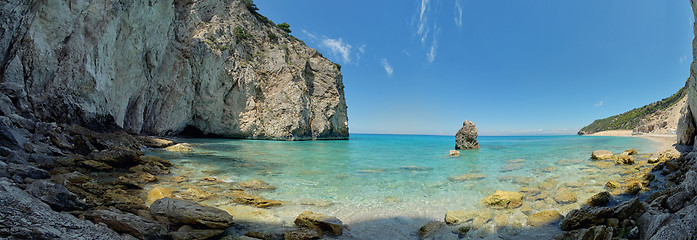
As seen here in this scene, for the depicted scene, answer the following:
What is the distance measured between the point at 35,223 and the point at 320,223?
397 centimetres

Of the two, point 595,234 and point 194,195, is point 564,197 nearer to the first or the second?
point 595,234

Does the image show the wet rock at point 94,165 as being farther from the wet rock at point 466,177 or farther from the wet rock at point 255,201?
the wet rock at point 466,177

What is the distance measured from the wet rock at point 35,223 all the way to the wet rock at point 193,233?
80 cm

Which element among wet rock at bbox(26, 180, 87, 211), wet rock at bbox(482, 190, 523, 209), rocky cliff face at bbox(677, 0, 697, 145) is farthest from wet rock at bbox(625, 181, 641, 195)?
wet rock at bbox(26, 180, 87, 211)

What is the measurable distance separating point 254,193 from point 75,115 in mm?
12846

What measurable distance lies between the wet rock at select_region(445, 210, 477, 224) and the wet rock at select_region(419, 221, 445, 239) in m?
0.29

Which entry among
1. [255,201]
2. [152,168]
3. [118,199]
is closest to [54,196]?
[118,199]

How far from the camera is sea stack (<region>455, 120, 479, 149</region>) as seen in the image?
27484mm

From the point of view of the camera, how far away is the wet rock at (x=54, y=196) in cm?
391

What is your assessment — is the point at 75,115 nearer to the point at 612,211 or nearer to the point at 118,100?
the point at 118,100

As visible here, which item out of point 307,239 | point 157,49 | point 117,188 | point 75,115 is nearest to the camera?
point 307,239

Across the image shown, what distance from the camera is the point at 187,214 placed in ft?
15.3

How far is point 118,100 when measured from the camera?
1903 cm

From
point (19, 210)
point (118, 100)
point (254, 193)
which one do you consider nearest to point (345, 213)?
point (254, 193)
